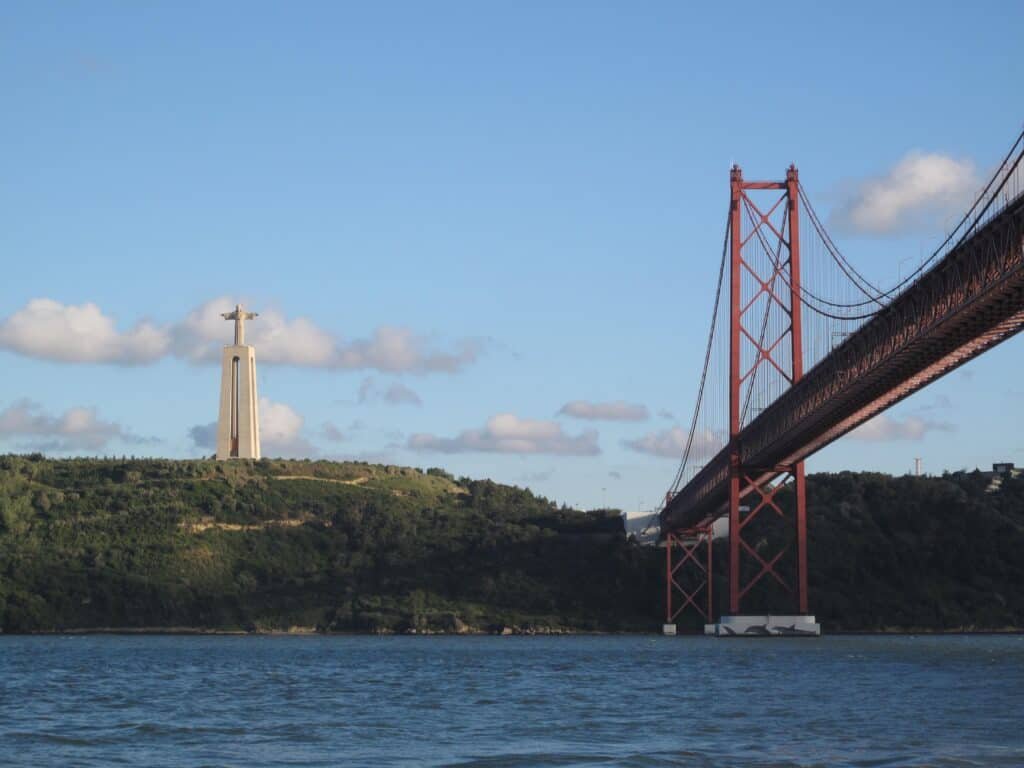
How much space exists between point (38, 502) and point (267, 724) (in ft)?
228

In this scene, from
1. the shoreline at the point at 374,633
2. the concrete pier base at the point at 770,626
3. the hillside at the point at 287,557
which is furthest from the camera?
the hillside at the point at 287,557

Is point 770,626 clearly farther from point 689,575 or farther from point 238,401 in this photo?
point 238,401

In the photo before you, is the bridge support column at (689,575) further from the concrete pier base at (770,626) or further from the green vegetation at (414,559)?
the concrete pier base at (770,626)

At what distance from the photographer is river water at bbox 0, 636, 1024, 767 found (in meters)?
24.1

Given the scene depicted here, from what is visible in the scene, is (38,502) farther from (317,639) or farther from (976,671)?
(976,671)

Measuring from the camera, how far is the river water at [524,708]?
24078 millimetres

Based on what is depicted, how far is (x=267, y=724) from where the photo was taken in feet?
95.2

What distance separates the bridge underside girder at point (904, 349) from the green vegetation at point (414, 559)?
72.4 ft

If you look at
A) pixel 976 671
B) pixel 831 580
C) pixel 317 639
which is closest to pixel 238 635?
pixel 317 639

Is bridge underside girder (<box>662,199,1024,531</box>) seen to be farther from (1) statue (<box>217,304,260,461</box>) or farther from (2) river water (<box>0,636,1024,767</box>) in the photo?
(1) statue (<box>217,304,260,461</box>)

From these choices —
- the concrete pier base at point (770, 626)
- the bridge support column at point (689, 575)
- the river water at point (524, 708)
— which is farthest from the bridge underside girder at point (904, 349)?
the bridge support column at point (689, 575)

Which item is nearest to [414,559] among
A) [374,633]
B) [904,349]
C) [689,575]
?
[374,633]

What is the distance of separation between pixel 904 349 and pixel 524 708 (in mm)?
15548

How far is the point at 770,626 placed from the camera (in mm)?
61312
